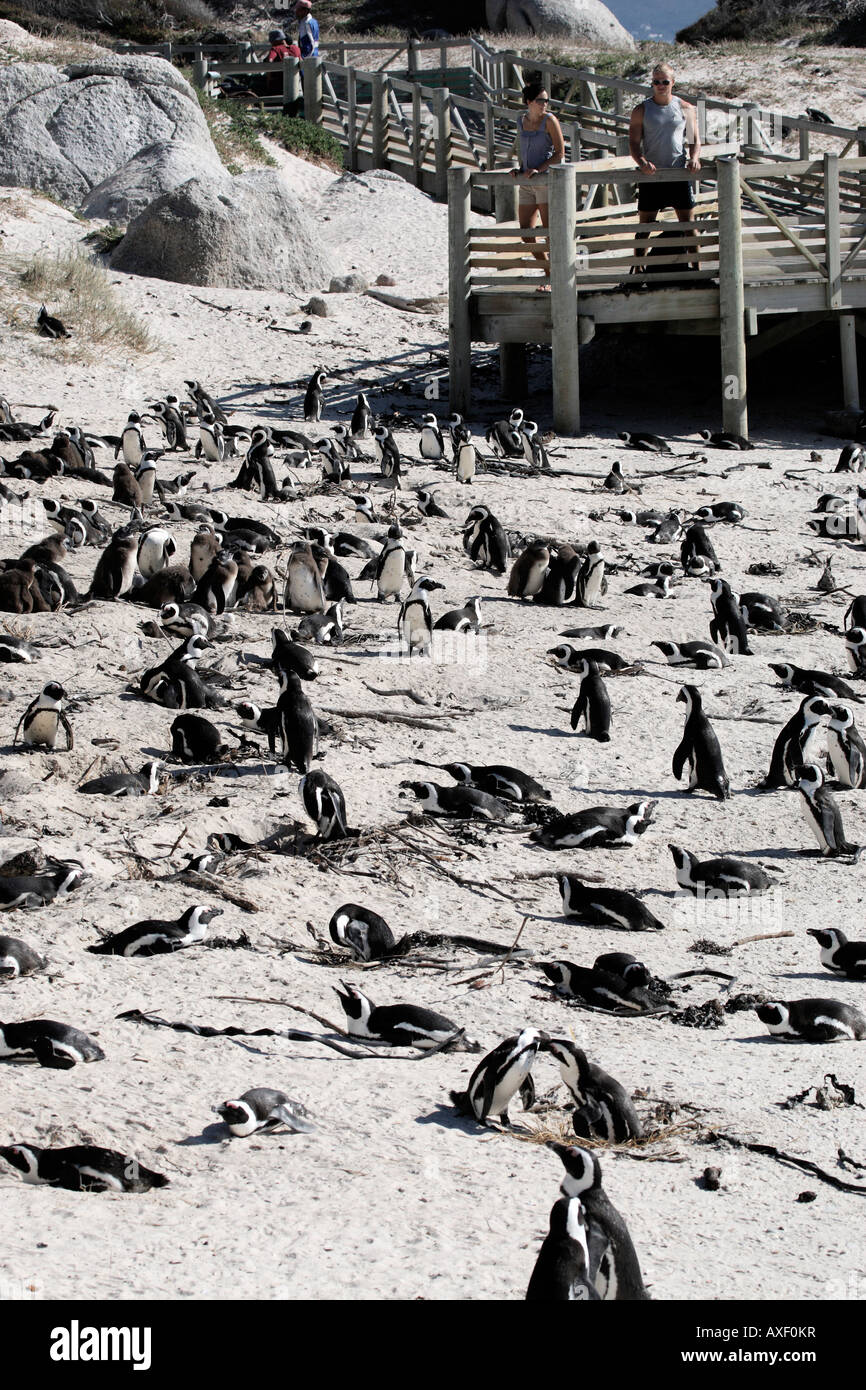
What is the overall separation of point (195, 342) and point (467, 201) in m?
3.12

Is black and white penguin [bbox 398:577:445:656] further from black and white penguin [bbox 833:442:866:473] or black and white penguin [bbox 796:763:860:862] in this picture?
black and white penguin [bbox 833:442:866:473]

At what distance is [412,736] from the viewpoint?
309 inches

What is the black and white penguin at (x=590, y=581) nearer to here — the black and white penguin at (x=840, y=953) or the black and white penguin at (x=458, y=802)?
the black and white penguin at (x=458, y=802)

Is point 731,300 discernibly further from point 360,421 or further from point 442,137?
point 442,137

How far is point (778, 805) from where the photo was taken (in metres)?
7.32

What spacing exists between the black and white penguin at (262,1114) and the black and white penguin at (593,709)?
402cm

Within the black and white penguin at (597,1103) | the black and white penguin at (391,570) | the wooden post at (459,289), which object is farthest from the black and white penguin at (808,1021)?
the wooden post at (459,289)

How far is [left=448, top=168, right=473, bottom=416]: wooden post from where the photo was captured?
14.8 meters

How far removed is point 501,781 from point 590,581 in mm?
3431

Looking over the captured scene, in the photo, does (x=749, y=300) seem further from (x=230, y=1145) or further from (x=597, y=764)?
(x=230, y=1145)

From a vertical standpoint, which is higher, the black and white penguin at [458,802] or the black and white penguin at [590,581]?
the black and white penguin at [590,581]

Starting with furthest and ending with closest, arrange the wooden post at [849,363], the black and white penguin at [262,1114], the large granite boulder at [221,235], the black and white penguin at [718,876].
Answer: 1. the large granite boulder at [221,235]
2. the wooden post at [849,363]
3. the black and white penguin at [718,876]
4. the black and white penguin at [262,1114]

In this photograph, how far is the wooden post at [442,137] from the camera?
23359 millimetres
